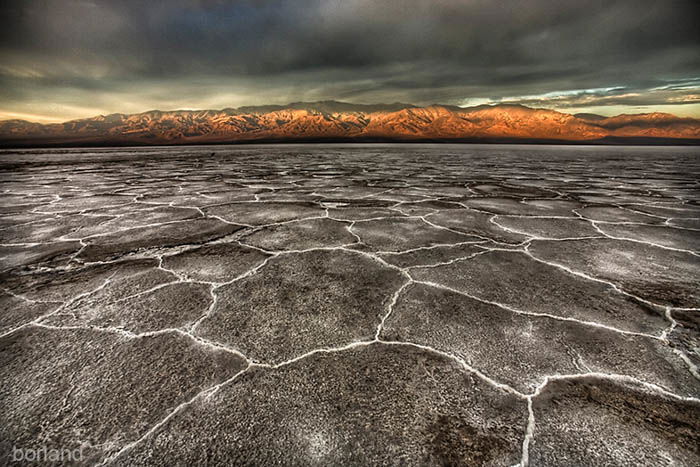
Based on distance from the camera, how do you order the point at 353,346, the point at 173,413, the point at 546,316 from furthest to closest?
1. the point at 546,316
2. the point at 353,346
3. the point at 173,413

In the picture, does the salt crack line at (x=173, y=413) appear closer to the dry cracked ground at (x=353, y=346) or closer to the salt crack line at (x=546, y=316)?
the dry cracked ground at (x=353, y=346)

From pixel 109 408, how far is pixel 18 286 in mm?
1212

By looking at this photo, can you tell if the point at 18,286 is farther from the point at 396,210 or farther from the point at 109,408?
the point at 396,210

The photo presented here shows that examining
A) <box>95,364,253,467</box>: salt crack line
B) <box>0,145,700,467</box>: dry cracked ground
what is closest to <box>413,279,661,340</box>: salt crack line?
<box>0,145,700,467</box>: dry cracked ground

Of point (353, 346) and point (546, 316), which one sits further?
point (546, 316)

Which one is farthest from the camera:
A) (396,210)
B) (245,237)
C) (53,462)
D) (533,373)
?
(396,210)

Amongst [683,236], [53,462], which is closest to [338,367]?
[53,462]

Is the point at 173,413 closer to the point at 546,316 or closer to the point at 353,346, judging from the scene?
the point at 353,346

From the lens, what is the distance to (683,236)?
227cm

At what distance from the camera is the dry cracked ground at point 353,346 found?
2.42 feet

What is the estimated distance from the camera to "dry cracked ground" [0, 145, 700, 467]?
0.74m

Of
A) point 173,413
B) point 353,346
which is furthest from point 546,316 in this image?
point 173,413

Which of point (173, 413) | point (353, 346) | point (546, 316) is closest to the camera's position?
point (173, 413)

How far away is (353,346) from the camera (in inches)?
42.4
